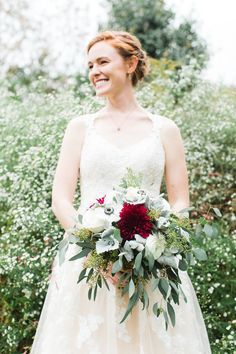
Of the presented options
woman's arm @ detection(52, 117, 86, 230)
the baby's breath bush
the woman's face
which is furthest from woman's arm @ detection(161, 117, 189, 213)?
the baby's breath bush

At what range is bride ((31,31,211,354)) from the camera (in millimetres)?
2797

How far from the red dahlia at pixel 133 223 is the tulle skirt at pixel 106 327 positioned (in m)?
0.40

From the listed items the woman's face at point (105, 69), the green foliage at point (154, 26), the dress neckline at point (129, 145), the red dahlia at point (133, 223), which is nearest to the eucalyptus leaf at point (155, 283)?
the red dahlia at point (133, 223)

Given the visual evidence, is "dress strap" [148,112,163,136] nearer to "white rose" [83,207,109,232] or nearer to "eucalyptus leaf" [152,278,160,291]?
"white rose" [83,207,109,232]

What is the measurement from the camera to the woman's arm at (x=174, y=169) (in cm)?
319

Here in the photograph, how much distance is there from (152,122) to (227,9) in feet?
19.8

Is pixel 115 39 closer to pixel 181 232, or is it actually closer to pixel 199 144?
pixel 181 232

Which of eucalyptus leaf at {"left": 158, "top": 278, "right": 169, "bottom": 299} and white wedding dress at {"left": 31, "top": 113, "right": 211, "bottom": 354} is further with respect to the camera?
white wedding dress at {"left": 31, "top": 113, "right": 211, "bottom": 354}

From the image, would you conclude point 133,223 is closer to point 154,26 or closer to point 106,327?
point 106,327

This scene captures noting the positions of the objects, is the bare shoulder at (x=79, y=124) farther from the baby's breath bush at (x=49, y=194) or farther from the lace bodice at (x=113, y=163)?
the baby's breath bush at (x=49, y=194)

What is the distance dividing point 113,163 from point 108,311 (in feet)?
2.58

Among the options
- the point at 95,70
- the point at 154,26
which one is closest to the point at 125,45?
the point at 95,70

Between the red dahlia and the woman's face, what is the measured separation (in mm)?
929

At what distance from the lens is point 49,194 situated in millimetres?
4875
